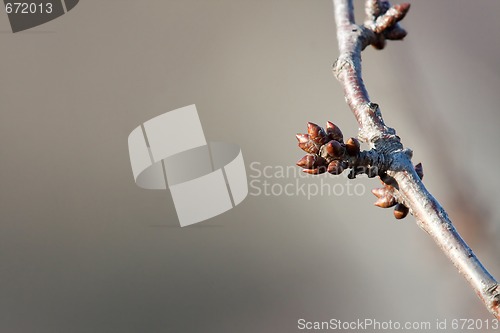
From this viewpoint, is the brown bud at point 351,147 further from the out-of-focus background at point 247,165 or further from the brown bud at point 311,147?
the out-of-focus background at point 247,165

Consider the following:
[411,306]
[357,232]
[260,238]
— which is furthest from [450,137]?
[260,238]

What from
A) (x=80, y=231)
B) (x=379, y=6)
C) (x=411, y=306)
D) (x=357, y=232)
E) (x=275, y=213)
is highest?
(x=379, y=6)

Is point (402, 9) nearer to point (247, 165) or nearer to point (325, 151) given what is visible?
point (325, 151)

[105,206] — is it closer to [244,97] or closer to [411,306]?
[244,97]

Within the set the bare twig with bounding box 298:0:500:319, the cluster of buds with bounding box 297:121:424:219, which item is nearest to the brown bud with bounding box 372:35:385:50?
the bare twig with bounding box 298:0:500:319
